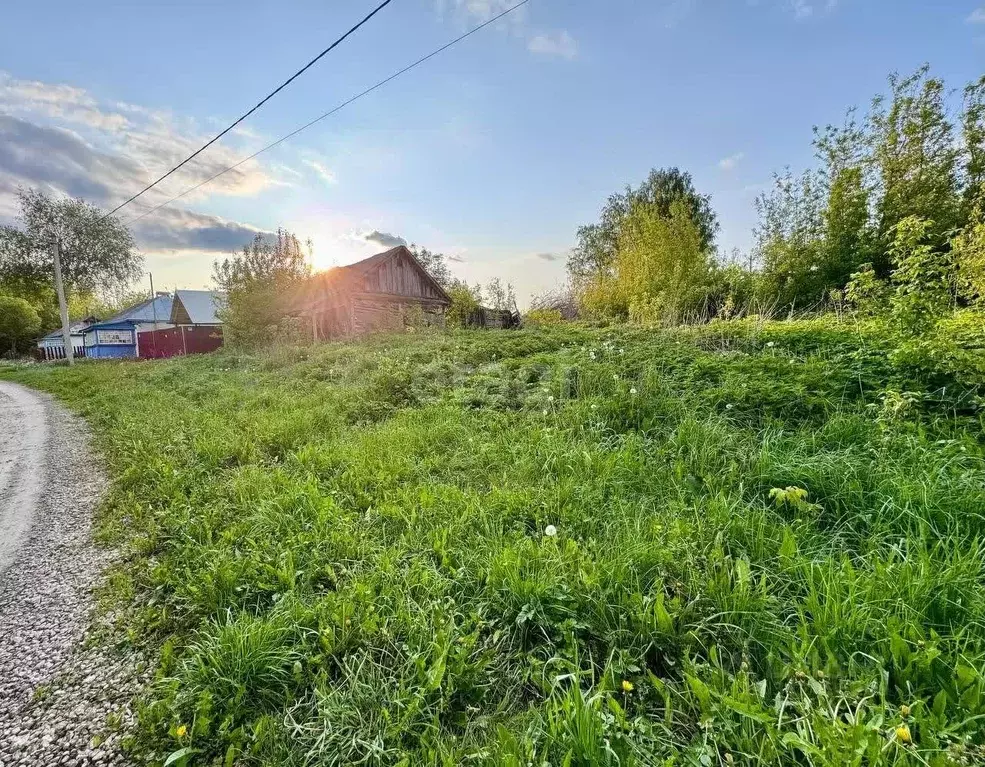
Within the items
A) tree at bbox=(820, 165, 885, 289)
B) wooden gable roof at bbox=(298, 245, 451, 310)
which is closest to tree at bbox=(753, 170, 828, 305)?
tree at bbox=(820, 165, 885, 289)

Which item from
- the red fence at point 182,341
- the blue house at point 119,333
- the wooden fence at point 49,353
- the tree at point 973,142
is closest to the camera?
the tree at point 973,142

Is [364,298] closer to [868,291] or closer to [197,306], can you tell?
[868,291]

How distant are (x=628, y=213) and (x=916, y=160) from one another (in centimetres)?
1224

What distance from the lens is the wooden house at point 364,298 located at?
19.0 m

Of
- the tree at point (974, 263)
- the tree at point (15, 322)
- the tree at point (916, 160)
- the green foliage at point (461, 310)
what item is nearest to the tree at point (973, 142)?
the tree at point (916, 160)

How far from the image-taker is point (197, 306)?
30.5 m

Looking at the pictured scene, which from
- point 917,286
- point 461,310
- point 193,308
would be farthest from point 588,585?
point 193,308

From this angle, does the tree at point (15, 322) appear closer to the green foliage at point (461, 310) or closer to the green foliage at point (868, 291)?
the green foliage at point (461, 310)

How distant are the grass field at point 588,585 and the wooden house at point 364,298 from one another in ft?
50.8

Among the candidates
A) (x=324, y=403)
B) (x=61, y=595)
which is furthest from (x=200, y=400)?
(x=61, y=595)

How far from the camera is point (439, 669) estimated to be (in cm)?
156

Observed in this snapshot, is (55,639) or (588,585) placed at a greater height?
(588,585)

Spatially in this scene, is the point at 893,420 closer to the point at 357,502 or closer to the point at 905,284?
the point at 905,284

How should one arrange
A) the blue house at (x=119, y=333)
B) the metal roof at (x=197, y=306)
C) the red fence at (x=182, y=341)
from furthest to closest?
the blue house at (x=119, y=333), the metal roof at (x=197, y=306), the red fence at (x=182, y=341)
